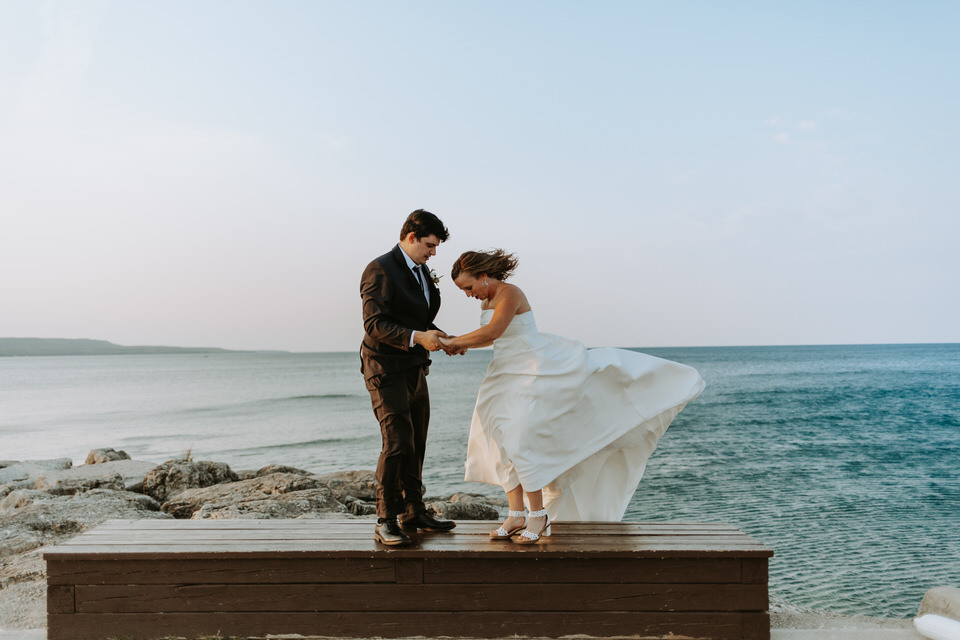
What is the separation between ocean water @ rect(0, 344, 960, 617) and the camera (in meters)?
10.3

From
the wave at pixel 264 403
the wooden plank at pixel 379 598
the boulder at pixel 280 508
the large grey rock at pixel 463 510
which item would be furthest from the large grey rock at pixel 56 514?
the wave at pixel 264 403

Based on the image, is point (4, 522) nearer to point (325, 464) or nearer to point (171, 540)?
point (171, 540)

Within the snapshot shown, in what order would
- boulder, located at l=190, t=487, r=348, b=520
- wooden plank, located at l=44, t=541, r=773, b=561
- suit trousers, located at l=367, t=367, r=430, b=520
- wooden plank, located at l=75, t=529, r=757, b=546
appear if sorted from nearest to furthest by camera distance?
wooden plank, located at l=44, t=541, r=773, b=561 < wooden plank, located at l=75, t=529, r=757, b=546 < suit trousers, located at l=367, t=367, r=430, b=520 < boulder, located at l=190, t=487, r=348, b=520

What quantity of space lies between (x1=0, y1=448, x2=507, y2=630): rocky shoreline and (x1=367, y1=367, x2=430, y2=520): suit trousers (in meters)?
1.47

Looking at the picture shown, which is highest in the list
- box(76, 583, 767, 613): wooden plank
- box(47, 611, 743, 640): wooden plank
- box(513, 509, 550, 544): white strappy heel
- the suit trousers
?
the suit trousers

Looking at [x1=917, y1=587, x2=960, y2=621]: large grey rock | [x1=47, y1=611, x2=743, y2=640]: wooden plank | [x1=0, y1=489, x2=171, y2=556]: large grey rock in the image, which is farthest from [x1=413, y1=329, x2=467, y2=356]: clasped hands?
[x1=0, y1=489, x2=171, y2=556]: large grey rock

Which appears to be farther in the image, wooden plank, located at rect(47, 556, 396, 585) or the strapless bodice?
the strapless bodice

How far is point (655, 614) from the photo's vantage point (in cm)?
407

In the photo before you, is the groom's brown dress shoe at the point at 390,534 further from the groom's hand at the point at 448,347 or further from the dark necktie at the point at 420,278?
the dark necktie at the point at 420,278

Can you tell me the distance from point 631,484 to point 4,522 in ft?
23.5

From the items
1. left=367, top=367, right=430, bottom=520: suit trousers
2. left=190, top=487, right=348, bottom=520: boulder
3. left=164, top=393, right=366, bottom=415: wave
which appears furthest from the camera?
left=164, top=393, right=366, bottom=415: wave

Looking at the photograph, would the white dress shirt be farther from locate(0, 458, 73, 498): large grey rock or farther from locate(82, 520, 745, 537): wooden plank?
locate(0, 458, 73, 498): large grey rock

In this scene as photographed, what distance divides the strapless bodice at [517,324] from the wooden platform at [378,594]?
4.25ft

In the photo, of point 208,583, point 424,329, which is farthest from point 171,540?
point 424,329
